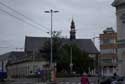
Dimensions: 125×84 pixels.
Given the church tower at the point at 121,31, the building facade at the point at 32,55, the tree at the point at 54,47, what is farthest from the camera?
the building facade at the point at 32,55

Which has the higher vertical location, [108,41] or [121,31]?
[108,41]

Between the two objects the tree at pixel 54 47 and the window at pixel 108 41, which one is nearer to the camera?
the tree at pixel 54 47

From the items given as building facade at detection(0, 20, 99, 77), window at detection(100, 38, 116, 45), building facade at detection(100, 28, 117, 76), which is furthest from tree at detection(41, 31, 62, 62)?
building facade at detection(0, 20, 99, 77)

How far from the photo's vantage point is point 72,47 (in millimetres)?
143000


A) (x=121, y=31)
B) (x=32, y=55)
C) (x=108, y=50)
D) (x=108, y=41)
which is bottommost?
(x=121, y=31)

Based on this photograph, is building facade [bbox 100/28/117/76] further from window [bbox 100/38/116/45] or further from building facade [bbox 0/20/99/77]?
building facade [bbox 0/20/99/77]

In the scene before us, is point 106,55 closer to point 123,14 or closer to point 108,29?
point 108,29

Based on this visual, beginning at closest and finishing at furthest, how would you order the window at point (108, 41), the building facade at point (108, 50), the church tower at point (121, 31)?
1. the church tower at point (121, 31)
2. the building facade at point (108, 50)
3. the window at point (108, 41)

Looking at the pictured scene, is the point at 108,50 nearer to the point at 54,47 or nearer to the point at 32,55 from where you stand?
the point at 54,47

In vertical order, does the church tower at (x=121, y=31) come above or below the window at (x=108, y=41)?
below

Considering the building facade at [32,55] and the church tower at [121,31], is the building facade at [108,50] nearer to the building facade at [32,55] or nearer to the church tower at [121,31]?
the building facade at [32,55]

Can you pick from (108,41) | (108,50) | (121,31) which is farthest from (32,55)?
(121,31)

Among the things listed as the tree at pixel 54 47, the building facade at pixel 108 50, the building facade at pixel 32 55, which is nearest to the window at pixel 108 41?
the building facade at pixel 108 50

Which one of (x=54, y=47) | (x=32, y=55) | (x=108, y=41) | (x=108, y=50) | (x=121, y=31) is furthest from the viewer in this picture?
(x=32, y=55)
